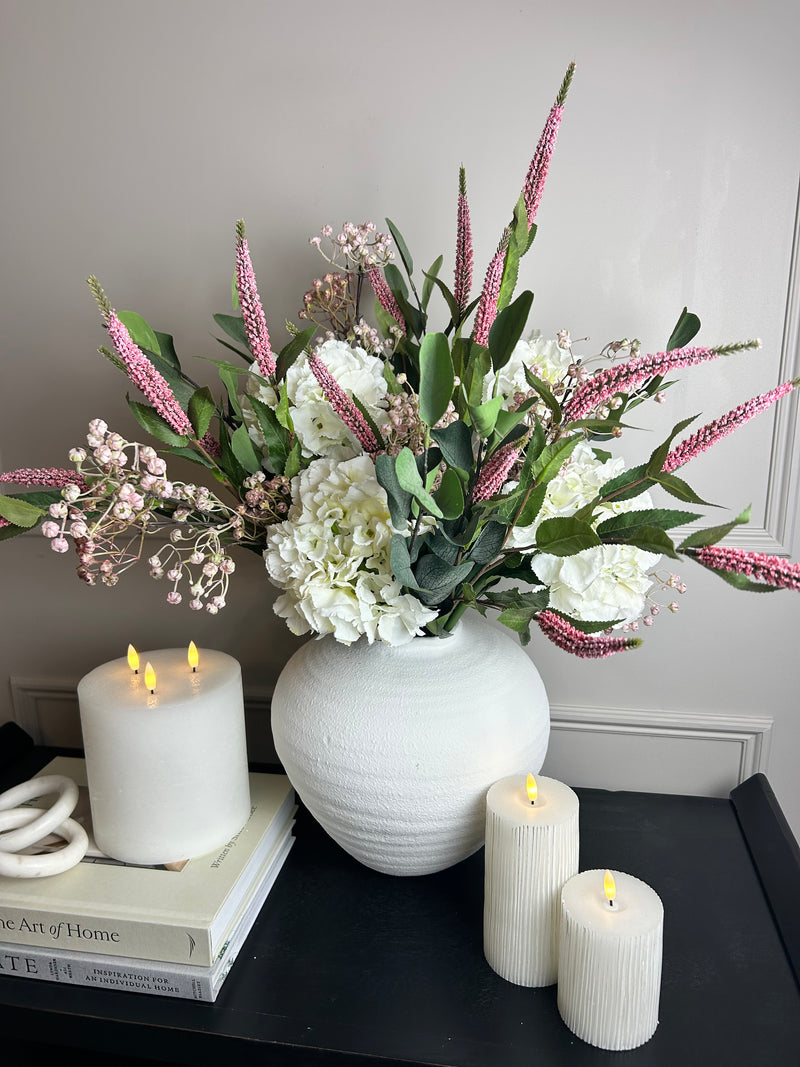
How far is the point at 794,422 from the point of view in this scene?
921 mm

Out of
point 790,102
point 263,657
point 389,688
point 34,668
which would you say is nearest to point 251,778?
point 263,657

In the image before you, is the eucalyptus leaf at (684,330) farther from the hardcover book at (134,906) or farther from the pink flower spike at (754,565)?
the hardcover book at (134,906)

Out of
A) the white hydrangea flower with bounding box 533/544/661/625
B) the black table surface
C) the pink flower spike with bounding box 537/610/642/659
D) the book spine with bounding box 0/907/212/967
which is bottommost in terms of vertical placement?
the black table surface

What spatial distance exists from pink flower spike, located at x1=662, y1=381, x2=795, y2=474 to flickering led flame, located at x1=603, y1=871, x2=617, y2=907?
337mm

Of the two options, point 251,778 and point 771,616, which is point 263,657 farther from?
point 771,616

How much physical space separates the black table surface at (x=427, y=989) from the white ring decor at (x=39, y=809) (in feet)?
0.41

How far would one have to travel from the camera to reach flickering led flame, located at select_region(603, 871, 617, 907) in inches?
25.6

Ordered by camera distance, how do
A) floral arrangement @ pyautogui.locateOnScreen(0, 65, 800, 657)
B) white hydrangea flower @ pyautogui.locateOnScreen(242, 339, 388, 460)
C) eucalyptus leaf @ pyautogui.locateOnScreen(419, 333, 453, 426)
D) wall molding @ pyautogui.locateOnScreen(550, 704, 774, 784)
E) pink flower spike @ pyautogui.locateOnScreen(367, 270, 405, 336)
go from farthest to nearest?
wall molding @ pyautogui.locateOnScreen(550, 704, 774, 784) → pink flower spike @ pyautogui.locateOnScreen(367, 270, 405, 336) → white hydrangea flower @ pyautogui.locateOnScreen(242, 339, 388, 460) → floral arrangement @ pyautogui.locateOnScreen(0, 65, 800, 657) → eucalyptus leaf @ pyautogui.locateOnScreen(419, 333, 453, 426)

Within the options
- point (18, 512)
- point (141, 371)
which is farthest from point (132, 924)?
point (141, 371)

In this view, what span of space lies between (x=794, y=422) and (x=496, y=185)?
433 millimetres

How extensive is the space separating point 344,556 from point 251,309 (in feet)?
0.72

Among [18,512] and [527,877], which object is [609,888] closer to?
[527,877]

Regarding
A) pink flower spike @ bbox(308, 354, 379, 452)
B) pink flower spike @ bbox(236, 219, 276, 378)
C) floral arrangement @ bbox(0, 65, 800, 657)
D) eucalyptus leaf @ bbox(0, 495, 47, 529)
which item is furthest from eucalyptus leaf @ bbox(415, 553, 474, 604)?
eucalyptus leaf @ bbox(0, 495, 47, 529)

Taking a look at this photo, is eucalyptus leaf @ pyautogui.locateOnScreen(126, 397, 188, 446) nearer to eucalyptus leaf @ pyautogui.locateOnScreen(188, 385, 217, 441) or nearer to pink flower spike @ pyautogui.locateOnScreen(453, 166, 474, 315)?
eucalyptus leaf @ pyautogui.locateOnScreen(188, 385, 217, 441)
